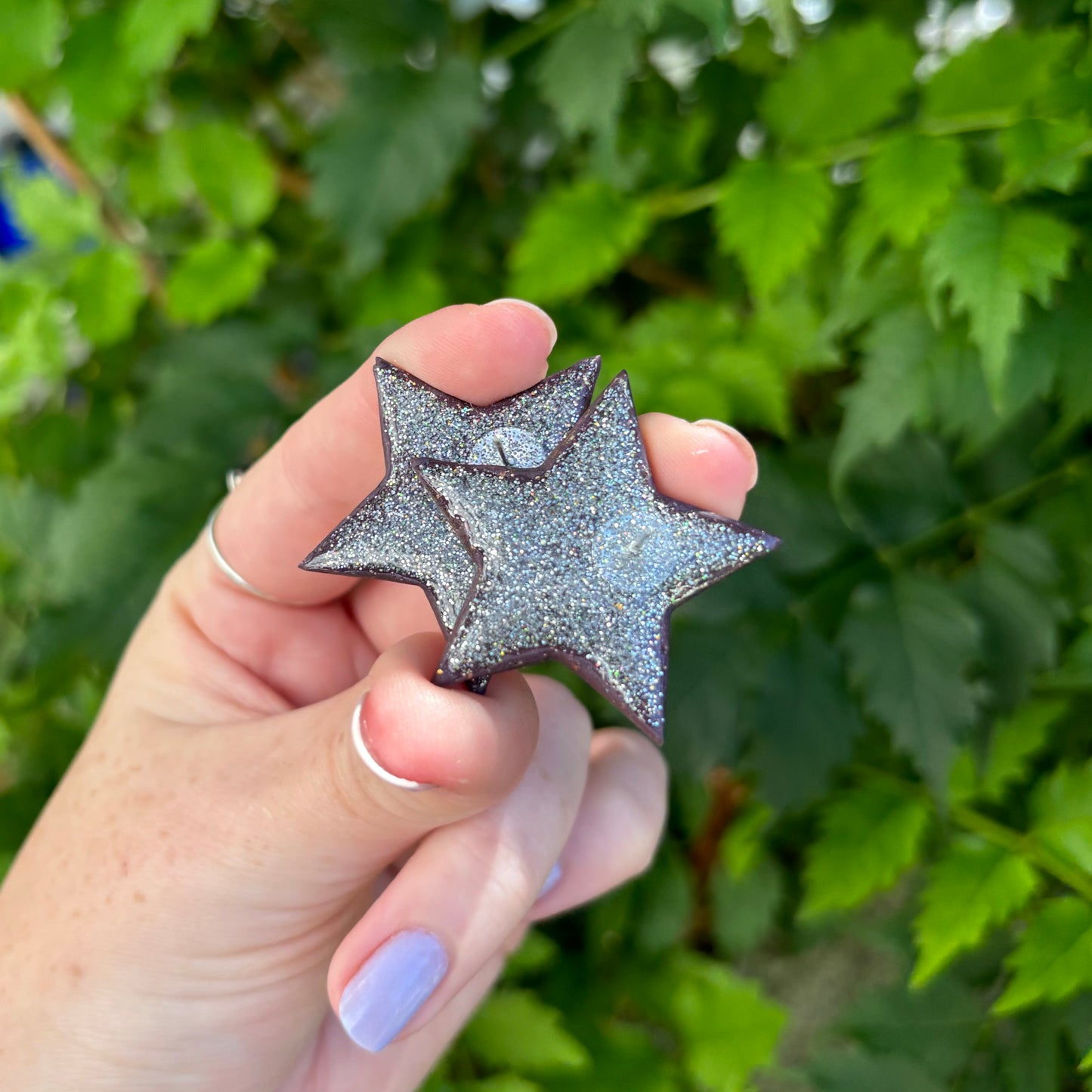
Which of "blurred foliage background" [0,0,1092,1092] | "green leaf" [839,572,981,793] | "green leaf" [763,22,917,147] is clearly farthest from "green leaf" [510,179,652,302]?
"green leaf" [839,572,981,793]

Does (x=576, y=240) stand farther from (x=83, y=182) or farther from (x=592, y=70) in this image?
(x=83, y=182)

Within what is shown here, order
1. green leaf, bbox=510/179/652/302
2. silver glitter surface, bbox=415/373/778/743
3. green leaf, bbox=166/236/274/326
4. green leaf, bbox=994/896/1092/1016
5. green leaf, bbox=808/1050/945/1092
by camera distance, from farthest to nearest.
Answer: green leaf, bbox=166/236/274/326 < green leaf, bbox=510/179/652/302 < green leaf, bbox=808/1050/945/1092 < green leaf, bbox=994/896/1092/1016 < silver glitter surface, bbox=415/373/778/743

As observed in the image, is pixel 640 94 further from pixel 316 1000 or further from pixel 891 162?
pixel 316 1000

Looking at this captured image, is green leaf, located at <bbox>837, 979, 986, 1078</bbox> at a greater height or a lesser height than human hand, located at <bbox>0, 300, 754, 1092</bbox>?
lesser

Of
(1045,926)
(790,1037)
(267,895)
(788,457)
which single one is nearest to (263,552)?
(267,895)

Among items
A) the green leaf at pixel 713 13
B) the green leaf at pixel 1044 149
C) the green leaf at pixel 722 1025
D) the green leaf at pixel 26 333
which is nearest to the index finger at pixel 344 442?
the green leaf at pixel 713 13

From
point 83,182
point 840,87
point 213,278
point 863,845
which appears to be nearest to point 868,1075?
point 863,845

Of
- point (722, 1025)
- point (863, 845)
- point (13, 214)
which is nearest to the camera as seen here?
point (863, 845)

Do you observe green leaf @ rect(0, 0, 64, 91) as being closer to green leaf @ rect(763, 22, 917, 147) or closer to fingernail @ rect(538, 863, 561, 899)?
green leaf @ rect(763, 22, 917, 147)
